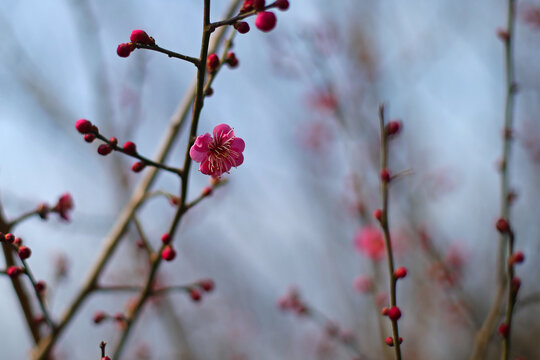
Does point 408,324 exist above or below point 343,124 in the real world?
below

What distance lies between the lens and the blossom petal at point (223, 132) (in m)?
1.49

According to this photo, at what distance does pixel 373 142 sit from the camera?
4.85m

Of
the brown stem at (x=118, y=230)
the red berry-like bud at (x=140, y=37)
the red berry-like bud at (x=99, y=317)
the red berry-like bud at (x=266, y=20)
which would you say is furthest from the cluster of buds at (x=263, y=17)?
the red berry-like bud at (x=99, y=317)

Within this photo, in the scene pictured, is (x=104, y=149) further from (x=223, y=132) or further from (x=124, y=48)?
(x=223, y=132)

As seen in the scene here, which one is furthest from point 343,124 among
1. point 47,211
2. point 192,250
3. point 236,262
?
point 192,250

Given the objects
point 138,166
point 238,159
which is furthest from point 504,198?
point 138,166

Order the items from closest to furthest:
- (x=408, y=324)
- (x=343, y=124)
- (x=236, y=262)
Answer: (x=343, y=124), (x=408, y=324), (x=236, y=262)

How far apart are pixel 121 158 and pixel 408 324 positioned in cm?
406

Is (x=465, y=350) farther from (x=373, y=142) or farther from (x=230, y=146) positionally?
(x=230, y=146)

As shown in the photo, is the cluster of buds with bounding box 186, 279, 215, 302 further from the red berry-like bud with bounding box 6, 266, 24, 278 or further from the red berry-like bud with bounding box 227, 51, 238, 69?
the red berry-like bud with bounding box 227, 51, 238, 69

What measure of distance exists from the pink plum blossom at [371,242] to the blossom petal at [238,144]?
1959mm

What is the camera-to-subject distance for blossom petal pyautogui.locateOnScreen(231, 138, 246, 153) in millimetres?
1451

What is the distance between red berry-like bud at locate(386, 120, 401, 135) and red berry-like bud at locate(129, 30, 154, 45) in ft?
3.08

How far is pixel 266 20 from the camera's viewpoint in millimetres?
1180
